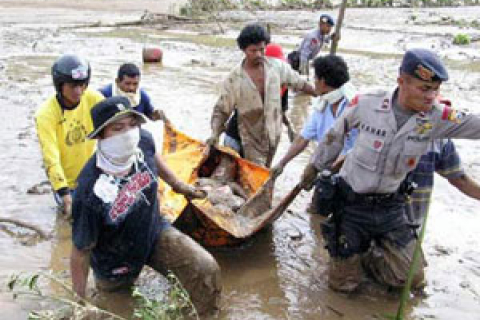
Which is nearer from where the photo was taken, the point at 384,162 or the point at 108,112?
the point at 108,112

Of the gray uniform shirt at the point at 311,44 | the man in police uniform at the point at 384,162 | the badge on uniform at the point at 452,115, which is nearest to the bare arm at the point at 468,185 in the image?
the man in police uniform at the point at 384,162

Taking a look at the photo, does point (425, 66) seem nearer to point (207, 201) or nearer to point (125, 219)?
point (125, 219)

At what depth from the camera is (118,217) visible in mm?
3352

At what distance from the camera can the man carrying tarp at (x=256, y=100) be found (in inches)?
213

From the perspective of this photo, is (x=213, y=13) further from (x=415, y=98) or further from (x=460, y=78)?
(x=415, y=98)

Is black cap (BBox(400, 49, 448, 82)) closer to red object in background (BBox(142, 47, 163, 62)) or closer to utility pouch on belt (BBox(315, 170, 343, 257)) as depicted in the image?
utility pouch on belt (BBox(315, 170, 343, 257))

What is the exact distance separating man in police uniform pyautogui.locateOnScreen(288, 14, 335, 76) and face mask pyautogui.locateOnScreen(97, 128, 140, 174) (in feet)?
27.3

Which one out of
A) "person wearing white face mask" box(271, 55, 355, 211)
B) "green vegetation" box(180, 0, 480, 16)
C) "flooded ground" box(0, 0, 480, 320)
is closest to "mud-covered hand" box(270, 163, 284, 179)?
"person wearing white face mask" box(271, 55, 355, 211)

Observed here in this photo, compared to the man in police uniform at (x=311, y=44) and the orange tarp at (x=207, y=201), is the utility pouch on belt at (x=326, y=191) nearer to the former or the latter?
the orange tarp at (x=207, y=201)

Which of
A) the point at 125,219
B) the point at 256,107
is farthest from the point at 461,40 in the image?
the point at 125,219

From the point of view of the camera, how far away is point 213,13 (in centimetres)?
2681

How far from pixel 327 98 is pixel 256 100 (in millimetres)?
855

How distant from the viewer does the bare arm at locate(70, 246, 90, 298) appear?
3.27m

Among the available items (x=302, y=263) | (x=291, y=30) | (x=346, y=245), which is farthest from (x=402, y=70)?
(x=291, y=30)
